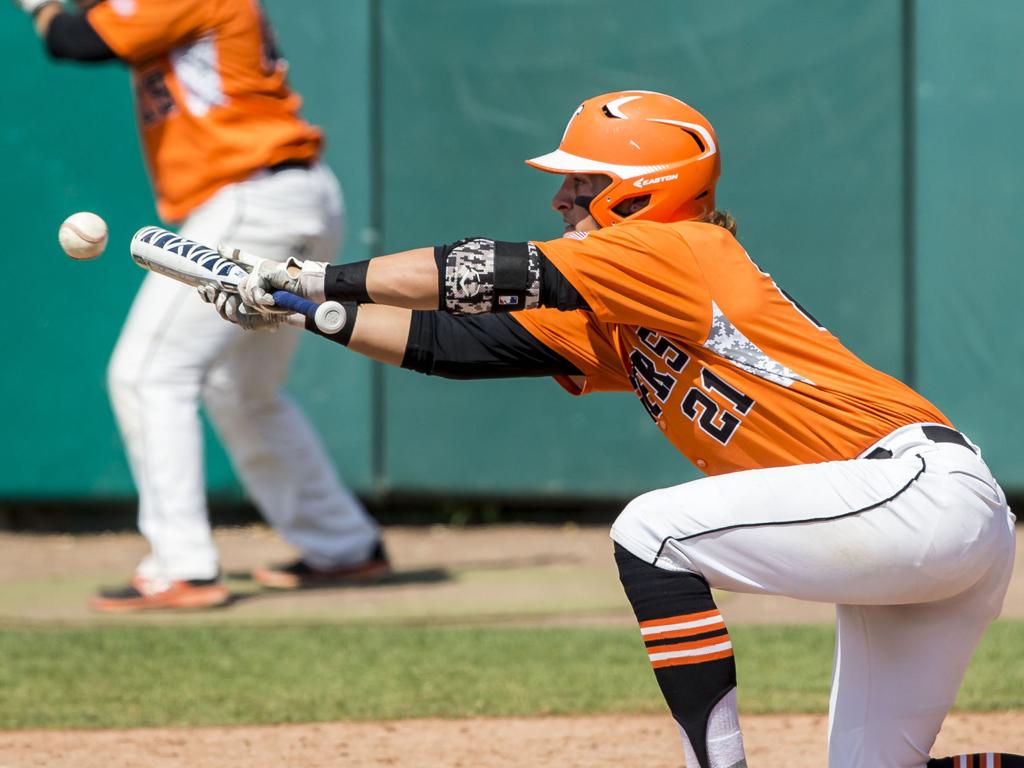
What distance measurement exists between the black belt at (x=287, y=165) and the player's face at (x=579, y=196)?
8.52 feet

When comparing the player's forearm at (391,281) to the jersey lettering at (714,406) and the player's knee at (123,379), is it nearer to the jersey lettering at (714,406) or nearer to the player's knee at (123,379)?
the jersey lettering at (714,406)

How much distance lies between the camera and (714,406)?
319cm

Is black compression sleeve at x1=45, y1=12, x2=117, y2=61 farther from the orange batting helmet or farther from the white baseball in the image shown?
the orange batting helmet

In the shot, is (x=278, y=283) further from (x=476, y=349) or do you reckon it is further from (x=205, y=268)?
(x=476, y=349)

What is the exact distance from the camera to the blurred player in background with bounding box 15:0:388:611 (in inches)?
228

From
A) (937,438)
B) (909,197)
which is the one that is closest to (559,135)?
(909,197)

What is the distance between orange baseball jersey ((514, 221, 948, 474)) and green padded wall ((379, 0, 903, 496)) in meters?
4.27

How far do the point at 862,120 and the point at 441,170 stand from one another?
1.86 meters

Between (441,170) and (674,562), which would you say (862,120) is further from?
(674,562)

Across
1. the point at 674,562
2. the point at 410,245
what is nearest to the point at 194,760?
the point at 674,562

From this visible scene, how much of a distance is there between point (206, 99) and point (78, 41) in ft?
1.53

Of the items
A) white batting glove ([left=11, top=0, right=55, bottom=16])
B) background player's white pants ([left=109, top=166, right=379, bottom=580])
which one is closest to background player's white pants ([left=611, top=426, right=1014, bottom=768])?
background player's white pants ([left=109, top=166, right=379, bottom=580])

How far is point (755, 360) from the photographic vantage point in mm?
3125

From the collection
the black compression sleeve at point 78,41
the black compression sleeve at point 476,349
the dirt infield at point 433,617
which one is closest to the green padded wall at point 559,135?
the dirt infield at point 433,617
